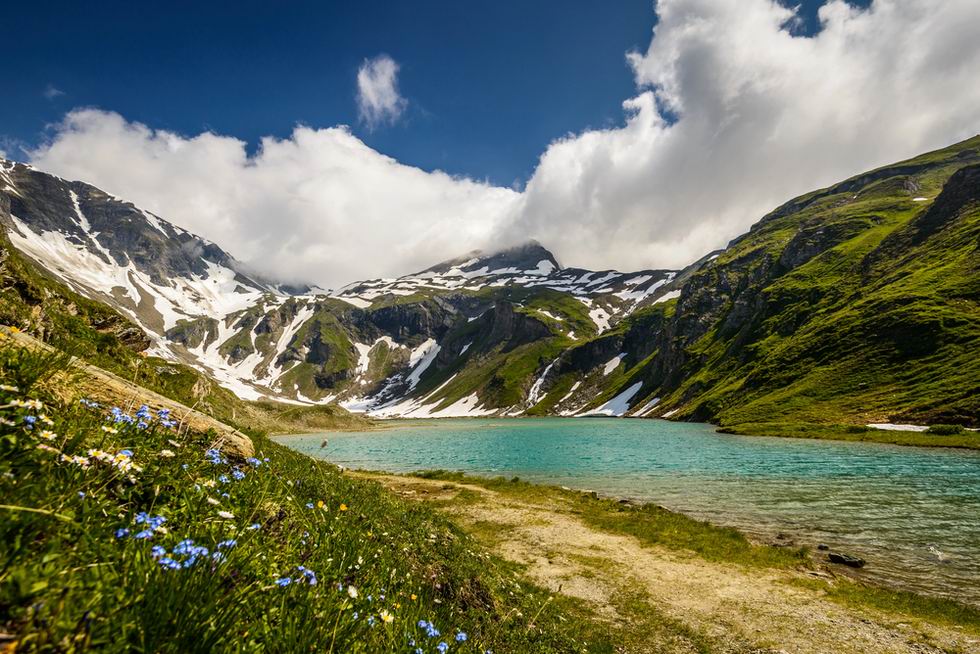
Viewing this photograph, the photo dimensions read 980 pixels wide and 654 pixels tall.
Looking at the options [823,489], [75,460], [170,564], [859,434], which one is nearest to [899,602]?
[170,564]

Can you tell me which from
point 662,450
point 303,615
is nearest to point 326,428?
point 662,450

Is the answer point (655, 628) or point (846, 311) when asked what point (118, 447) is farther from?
point (846, 311)

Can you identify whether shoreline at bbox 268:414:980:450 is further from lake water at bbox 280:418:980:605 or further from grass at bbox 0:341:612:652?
grass at bbox 0:341:612:652

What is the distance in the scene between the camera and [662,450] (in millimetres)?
67750

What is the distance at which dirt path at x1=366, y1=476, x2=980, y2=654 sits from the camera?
512 inches

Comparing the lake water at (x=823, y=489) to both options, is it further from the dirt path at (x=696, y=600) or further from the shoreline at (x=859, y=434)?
the dirt path at (x=696, y=600)

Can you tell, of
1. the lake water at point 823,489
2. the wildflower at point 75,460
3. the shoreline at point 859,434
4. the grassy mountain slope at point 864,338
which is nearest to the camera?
the wildflower at point 75,460

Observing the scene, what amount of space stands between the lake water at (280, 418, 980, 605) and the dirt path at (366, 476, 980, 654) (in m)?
4.51

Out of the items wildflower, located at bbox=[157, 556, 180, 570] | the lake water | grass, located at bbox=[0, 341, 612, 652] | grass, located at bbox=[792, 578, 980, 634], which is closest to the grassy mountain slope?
the lake water

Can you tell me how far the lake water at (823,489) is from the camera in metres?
20.1

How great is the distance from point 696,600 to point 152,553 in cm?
1831

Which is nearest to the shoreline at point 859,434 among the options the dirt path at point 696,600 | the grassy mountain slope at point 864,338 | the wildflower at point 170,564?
the grassy mountain slope at point 864,338

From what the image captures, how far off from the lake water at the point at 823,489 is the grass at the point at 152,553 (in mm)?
21586

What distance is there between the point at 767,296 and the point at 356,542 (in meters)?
212
